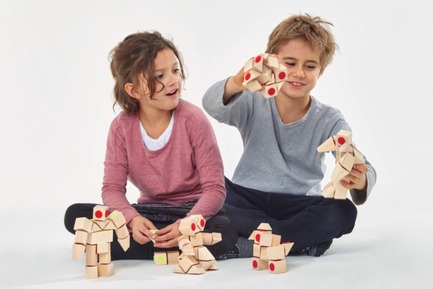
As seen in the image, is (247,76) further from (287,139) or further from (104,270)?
(104,270)

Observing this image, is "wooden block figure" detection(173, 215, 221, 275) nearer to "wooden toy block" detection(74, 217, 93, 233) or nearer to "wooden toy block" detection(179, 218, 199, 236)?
"wooden toy block" detection(179, 218, 199, 236)

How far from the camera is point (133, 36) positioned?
250 cm

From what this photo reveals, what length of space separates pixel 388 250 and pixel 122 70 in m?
0.89

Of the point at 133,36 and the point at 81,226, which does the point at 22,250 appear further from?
the point at 133,36

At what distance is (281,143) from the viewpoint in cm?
258

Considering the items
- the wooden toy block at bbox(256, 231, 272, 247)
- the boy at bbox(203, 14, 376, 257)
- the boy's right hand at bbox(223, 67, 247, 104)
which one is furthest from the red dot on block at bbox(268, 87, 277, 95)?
the wooden toy block at bbox(256, 231, 272, 247)

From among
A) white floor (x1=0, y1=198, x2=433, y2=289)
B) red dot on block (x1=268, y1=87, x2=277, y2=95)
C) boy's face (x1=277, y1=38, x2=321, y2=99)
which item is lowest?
white floor (x1=0, y1=198, x2=433, y2=289)

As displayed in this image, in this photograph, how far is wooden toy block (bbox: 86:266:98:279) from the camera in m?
2.10

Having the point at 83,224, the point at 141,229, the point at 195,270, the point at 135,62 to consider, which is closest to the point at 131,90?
the point at 135,62

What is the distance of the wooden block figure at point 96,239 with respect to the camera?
210cm

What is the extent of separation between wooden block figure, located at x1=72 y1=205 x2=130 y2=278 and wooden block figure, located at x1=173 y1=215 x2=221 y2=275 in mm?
162

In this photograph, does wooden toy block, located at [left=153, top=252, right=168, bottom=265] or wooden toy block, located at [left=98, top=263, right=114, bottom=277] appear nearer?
wooden toy block, located at [left=98, top=263, right=114, bottom=277]

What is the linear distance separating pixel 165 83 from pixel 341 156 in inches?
23.1

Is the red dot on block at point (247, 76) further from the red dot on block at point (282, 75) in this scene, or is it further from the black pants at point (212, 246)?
the black pants at point (212, 246)
